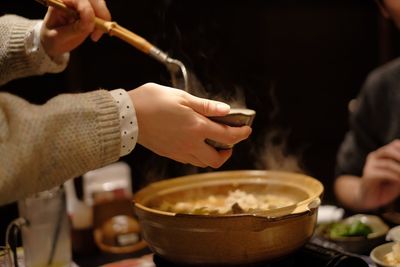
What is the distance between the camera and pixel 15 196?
111 centimetres

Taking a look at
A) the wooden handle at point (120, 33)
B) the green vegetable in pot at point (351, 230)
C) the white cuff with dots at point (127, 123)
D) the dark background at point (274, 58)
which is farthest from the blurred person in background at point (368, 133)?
the white cuff with dots at point (127, 123)

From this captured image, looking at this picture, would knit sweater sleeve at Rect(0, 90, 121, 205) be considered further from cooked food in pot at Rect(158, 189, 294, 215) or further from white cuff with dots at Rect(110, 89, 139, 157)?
cooked food in pot at Rect(158, 189, 294, 215)

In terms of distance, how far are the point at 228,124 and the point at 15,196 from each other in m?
0.48

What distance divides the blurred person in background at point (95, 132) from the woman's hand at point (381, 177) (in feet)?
3.04

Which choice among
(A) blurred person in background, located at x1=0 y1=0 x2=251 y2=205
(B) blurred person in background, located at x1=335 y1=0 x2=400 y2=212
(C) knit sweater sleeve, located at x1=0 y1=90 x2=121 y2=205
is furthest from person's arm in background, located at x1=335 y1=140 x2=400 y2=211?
(C) knit sweater sleeve, located at x1=0 y1=90 x2=121 y2=205

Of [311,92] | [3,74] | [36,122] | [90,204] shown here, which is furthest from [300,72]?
[36,122]

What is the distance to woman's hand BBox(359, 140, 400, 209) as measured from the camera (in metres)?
2.00

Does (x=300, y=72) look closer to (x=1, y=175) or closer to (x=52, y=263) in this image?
(x=52, y=263)

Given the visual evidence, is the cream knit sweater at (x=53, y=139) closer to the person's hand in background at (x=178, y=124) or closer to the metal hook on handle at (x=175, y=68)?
the person's hand in background at (x=178, y=124)

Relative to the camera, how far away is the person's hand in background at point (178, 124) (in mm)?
1203

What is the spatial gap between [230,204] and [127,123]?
52 centimetres

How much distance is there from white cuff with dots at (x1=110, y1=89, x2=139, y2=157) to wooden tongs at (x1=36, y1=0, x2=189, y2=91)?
37cm

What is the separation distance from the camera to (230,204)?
1.58 m

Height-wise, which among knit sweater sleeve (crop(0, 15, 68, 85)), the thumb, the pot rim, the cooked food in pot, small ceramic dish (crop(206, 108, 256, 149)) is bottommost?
the cooked food in pot
